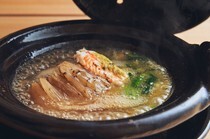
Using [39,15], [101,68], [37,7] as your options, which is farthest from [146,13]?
[37,7]

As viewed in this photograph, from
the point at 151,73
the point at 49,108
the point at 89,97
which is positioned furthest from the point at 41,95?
the point at 151,73

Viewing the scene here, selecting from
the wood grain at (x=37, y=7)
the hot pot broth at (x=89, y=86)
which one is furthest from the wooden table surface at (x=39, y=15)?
the hot pot broth at (x=89, y=86)

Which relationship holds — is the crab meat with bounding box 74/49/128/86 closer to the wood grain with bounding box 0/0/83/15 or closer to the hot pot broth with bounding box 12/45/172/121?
the hot pot broth with bounding box 12/45/172/121

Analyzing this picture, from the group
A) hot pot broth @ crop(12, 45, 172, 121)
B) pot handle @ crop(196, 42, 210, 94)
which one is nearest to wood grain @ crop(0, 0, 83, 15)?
hot pot broth @ crop(12, 45, 172, 121)

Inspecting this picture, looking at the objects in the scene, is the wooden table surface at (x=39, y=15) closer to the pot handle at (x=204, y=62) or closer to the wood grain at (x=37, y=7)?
the wood grain at (x=37, y=7)

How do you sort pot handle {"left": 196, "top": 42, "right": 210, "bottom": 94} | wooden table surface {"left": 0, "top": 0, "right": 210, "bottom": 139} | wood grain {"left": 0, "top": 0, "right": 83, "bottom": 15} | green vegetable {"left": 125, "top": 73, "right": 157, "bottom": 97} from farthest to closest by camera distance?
wood grain {"left": 0, "top": 0, "right": 83, "bottom": 15}, wooden table surface {"left": 0, "top": 0, "right": 210, "bottom": 139}, green vegetable {"left": 125, "top": 73, "right": 157, "bottom": 97}, pot handle {"left": 196, "top": 42, "right": 210, "bottom": 94}

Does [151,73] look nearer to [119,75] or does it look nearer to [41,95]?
[119,75]
